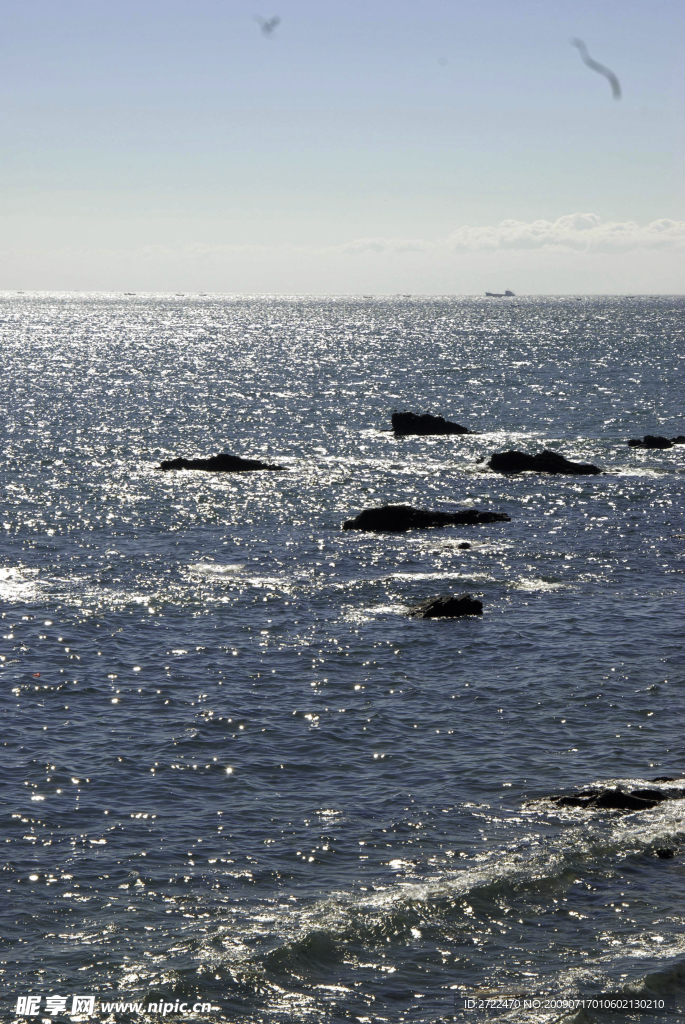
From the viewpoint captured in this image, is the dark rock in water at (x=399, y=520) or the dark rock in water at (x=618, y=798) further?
the dark rock in water at (x=399, y=520)

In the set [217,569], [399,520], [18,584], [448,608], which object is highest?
[399,520]

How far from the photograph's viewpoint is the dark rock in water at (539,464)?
279ft

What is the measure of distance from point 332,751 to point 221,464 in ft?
181

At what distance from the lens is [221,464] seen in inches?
3403

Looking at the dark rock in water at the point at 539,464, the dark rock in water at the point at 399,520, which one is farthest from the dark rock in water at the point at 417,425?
the dark rock in water at the point at 399,520

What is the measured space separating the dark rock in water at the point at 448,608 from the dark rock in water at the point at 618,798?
17.5m

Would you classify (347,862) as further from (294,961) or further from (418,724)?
(418,724)

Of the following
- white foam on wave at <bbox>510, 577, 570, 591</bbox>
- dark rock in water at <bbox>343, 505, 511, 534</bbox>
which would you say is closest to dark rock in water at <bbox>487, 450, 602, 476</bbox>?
dark rock in water at <bbox>343, 505, 511, 534</bbox>

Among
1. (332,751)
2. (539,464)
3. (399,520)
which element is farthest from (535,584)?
(539,464)

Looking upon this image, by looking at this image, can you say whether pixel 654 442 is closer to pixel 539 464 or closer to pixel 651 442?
pixel 651 442

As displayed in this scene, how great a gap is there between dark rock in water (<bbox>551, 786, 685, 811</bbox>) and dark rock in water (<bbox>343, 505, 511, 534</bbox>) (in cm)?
3523

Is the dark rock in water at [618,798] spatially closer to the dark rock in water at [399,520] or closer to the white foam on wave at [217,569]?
the white foam on wave at [217,569]

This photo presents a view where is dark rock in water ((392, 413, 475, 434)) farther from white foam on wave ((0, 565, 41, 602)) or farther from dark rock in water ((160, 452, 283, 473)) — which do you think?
white foam on wave ((0, 565, 41, 602))

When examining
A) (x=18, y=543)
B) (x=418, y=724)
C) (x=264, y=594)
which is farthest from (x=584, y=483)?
(x=418, y=724)
